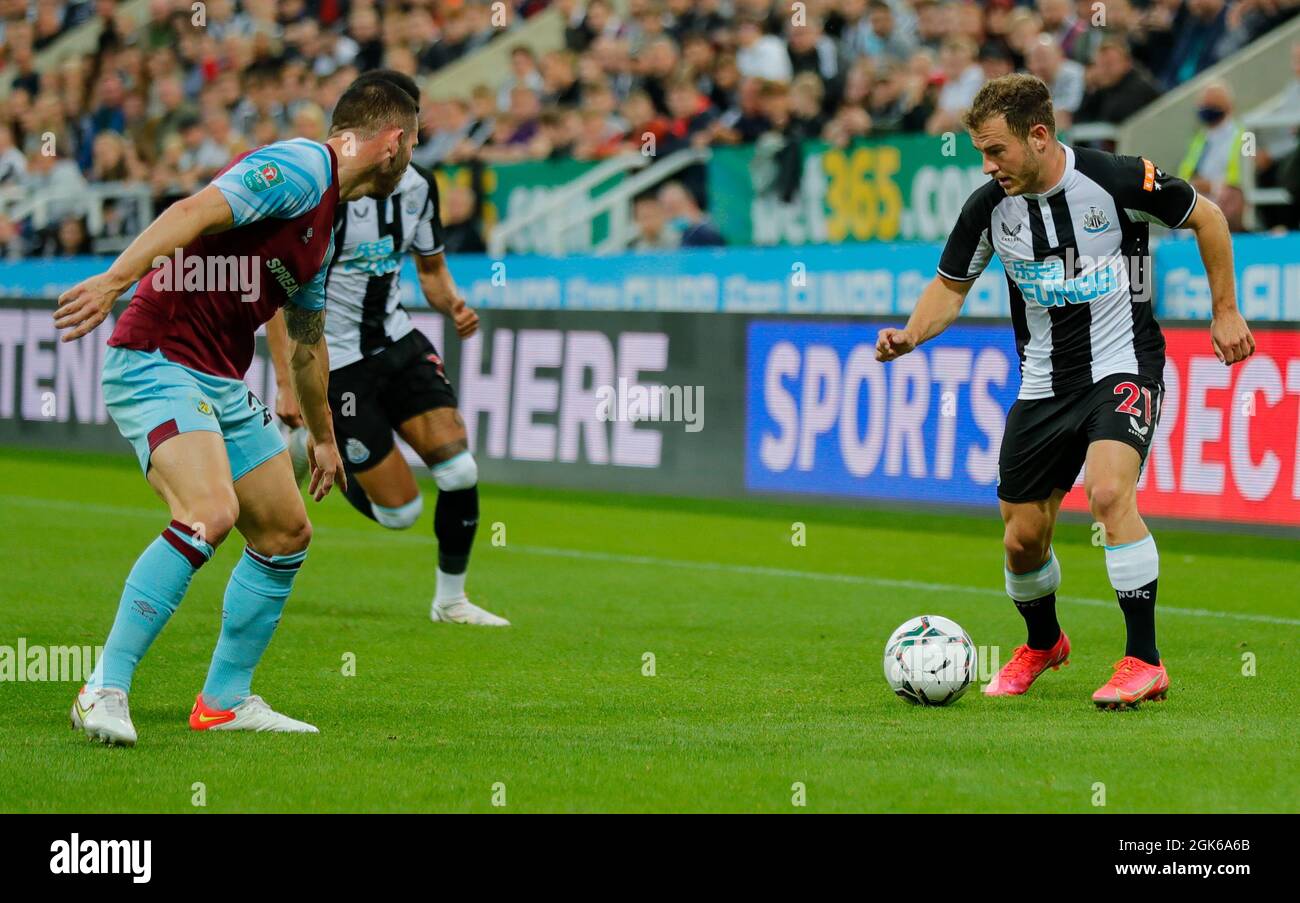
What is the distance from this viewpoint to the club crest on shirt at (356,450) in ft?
32.7

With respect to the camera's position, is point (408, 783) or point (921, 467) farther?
point (921, 467)

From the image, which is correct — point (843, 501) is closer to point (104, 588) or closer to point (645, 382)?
point (645, 382)

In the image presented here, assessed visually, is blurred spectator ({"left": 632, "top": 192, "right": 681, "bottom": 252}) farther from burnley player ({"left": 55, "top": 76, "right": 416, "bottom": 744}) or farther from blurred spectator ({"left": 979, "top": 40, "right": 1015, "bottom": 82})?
burnley player ({"left": 55, "top": 76, "right": 416, "bottom": 744})

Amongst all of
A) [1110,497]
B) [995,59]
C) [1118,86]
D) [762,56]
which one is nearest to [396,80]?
[1110,497]

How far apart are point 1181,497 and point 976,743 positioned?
6.01 m

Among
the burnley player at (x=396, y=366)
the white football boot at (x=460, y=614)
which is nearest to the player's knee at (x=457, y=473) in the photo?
the burnley player at (x=396, y=366)

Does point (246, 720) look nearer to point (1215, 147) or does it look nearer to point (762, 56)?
point (1215, 147)

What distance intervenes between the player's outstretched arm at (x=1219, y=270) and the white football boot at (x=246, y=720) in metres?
3.57

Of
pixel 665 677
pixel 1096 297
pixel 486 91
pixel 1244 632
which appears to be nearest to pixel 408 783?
pixel 665 677

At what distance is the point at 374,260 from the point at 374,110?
3488 millimetres

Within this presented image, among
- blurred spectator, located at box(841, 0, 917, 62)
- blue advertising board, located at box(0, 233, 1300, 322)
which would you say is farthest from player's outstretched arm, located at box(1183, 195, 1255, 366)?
blurred spectator, located at box(841, 0, 917, 62)

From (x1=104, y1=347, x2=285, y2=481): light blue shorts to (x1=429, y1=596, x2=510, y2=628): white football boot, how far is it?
3233mm

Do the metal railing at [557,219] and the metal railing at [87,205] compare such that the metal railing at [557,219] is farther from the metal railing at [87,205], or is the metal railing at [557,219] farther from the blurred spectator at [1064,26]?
the metal railing at [87,205]
